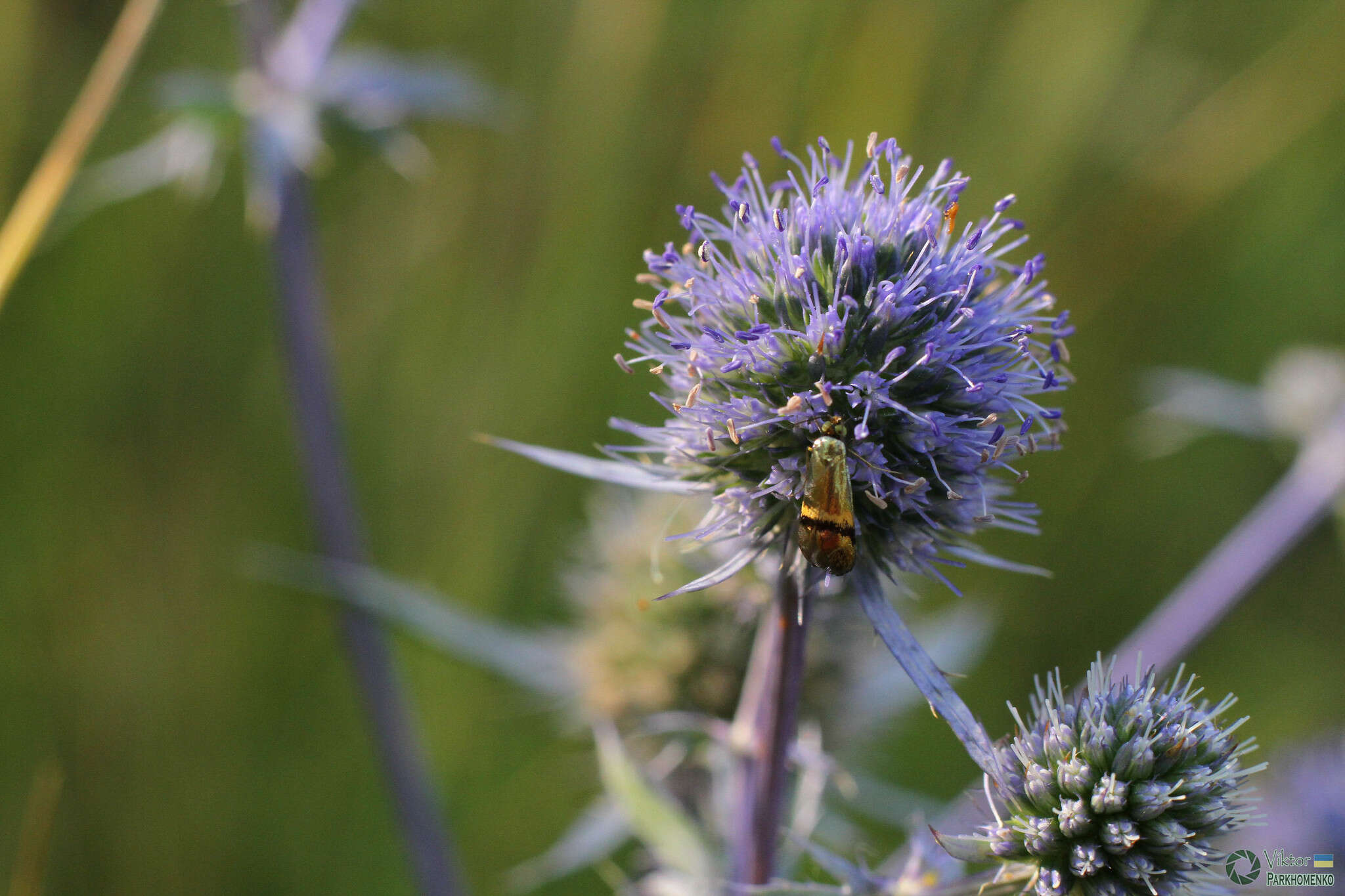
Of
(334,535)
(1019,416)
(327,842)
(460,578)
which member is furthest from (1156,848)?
(327,842)

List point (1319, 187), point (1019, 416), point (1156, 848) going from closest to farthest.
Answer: point (1156, 848) < point (1019, 416) < point (1319, 187)

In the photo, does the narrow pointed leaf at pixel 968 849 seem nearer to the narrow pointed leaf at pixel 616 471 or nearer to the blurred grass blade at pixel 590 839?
the narrow pointed leaf at pixel 616 471

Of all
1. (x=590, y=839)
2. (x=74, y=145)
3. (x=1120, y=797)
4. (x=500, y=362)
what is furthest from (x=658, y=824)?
(x=500, y=362)

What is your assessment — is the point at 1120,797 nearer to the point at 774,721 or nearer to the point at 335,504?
the point at 774,721

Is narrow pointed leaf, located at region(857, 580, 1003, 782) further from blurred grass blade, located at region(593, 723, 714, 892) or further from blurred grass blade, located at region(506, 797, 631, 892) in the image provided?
blurred grass blade, located at region(506, 797, 631, 892)

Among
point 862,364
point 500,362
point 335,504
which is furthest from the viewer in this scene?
point 500,362

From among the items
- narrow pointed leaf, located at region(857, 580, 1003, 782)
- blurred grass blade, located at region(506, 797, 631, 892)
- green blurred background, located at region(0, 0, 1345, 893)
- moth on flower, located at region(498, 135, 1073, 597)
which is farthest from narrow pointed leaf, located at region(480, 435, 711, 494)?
green blurred background, located at region(0, 0, 1345, 893)

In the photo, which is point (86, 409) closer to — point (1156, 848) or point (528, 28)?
point (528, 28)
